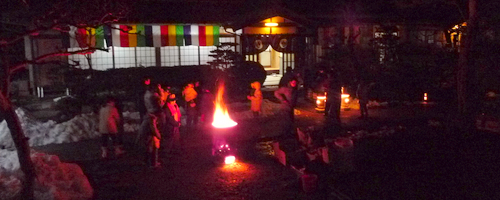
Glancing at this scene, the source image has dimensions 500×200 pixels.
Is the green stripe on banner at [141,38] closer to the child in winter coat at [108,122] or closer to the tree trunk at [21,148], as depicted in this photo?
the child in winter coat at [108,122]

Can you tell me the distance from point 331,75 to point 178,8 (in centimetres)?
1023

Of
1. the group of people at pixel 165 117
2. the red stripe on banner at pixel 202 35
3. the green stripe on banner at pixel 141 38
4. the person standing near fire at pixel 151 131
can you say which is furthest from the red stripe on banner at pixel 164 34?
the person standing near fire at pixel 151 131

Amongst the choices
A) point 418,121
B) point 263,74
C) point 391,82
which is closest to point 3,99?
point 418,121

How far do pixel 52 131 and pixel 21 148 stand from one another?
6267 millimetres

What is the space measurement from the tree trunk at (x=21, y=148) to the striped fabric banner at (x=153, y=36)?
1105cm

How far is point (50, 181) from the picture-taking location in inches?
325

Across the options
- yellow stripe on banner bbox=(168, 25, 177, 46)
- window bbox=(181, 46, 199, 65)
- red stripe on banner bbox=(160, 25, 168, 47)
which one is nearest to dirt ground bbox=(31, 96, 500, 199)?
red stripe on banner bbox=(160, 25, 168, 47)

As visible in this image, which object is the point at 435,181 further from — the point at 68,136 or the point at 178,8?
the point at 178,8

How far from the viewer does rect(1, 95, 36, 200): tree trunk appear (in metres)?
7.46

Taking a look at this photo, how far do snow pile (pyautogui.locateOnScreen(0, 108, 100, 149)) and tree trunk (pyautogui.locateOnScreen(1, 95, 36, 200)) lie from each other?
17.5 feet

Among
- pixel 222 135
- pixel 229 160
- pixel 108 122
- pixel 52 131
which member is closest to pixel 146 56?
pixel 52 131

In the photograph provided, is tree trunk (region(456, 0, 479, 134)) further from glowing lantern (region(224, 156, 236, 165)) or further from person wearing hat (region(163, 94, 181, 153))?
person wearing hat (region(163, 94, 181, 153))

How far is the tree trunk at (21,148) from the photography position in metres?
7.46

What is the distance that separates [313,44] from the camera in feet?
75.2
